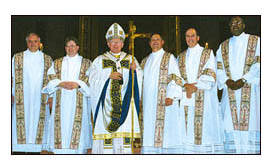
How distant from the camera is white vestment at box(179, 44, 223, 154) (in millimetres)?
10641

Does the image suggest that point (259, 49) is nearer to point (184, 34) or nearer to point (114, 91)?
point (184, 34)

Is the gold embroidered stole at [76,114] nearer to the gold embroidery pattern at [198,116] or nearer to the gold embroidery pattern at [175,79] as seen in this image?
the gold embroidery pattern at [175,79]

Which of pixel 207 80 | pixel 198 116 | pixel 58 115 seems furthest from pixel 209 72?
pixel 58 115

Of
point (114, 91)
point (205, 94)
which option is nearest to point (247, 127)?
point (205, 94)

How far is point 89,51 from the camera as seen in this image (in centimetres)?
1109

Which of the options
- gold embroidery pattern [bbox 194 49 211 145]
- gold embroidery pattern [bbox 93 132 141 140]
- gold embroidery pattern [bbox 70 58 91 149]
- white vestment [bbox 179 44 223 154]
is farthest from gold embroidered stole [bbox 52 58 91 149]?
gold embroidery pattern [bbox 194 49 211 145]

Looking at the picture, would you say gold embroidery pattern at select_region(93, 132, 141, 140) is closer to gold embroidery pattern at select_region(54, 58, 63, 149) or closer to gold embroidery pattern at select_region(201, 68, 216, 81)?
gold embroidery pattern at select_region(54, 58, 63, 149)

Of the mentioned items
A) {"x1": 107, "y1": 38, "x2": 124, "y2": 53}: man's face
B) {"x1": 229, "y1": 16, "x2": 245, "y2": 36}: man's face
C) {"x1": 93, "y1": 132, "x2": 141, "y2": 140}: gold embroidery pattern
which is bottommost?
{"x1": 93, "y1": 132, "x2": 141, "y2": 140}: gold embroidery pattern

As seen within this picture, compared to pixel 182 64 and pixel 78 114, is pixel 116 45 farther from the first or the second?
pixel 78 114

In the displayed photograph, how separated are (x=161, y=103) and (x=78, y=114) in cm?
162

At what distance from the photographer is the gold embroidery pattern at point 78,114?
10734mm

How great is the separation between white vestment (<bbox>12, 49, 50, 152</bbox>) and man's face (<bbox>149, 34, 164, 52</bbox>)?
2214 mm

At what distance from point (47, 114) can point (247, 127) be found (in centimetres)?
388

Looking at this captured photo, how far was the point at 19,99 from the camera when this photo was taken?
1097 centimetres
